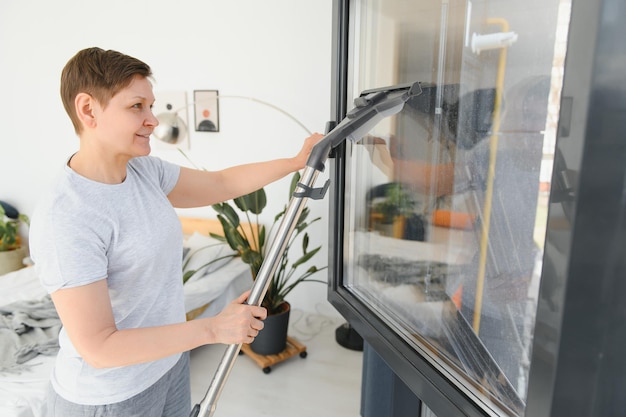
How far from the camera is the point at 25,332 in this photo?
5.64 feet

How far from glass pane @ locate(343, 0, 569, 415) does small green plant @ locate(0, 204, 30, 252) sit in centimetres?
291

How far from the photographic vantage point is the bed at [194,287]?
4.83 ft

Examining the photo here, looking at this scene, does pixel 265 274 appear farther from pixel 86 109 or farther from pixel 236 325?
pixel 86 109

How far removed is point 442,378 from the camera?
73 cm

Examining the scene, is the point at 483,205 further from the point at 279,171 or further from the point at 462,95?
the point at 279,171

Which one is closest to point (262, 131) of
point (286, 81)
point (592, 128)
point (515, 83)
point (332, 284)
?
point (286, 81)

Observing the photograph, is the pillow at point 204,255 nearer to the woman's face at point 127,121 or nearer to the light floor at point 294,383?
the light floor at point 294,383

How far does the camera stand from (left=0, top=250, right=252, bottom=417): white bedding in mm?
1380

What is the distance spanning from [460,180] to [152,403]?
2.79ft

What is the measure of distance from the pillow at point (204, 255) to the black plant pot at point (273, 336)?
45 cm

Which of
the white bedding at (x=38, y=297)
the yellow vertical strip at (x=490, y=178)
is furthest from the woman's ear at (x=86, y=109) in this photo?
the white bedding at (x=38, y=297)

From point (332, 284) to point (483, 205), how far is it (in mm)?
472

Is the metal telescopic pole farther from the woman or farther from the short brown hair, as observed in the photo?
the short brown hair

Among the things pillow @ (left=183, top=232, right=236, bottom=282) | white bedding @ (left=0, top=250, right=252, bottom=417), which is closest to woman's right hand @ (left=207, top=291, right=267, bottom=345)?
white bedding @ (left=0, top=250, right=252, bottom=417)
